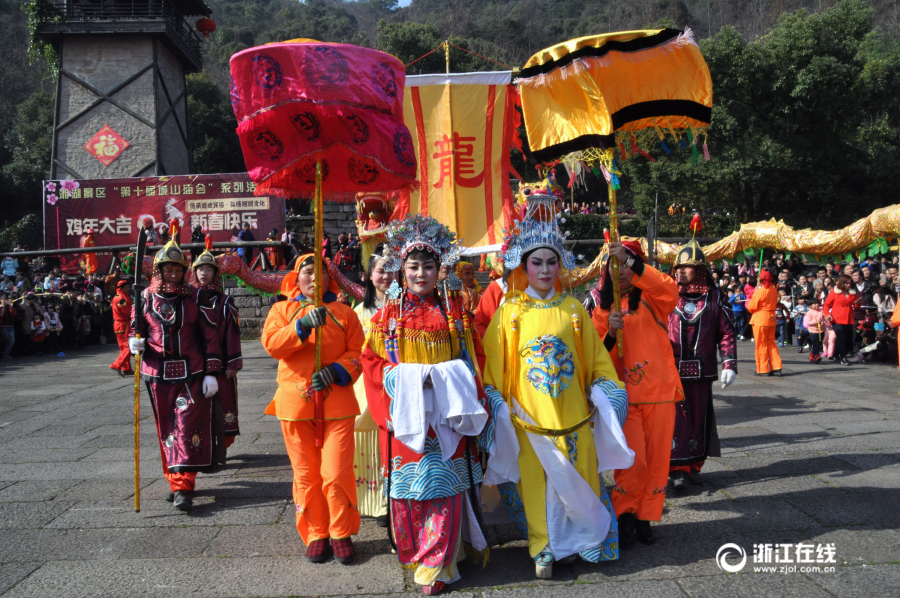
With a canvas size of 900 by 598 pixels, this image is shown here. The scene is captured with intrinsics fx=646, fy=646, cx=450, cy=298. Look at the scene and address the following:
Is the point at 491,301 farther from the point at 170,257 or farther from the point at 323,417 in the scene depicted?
the point at 170,257

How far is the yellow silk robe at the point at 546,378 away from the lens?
3.32 m

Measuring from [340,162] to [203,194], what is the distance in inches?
722

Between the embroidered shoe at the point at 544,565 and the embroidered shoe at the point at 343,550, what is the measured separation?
3.34ft

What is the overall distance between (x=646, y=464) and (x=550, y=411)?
2.81 feet

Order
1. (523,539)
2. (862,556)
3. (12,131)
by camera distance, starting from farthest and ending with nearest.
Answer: (12,131), (523,539), (862,556)

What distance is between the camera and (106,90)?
21844mm

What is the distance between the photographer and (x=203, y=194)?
814 inches

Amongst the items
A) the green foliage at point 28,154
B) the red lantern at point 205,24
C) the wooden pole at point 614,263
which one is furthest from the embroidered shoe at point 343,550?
the green foliage at point 28,154

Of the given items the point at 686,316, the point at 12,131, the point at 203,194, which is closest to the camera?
the point at 686,316

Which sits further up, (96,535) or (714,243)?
(714,243)

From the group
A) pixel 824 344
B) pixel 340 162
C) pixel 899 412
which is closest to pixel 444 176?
pixel 340 162

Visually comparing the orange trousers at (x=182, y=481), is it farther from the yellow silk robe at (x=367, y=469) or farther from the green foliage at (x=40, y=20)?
the green foliage at (x=40, y=20)

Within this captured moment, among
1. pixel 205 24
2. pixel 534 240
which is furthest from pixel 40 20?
pixel 534 240

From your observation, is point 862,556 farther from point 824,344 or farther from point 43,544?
point 824,344
